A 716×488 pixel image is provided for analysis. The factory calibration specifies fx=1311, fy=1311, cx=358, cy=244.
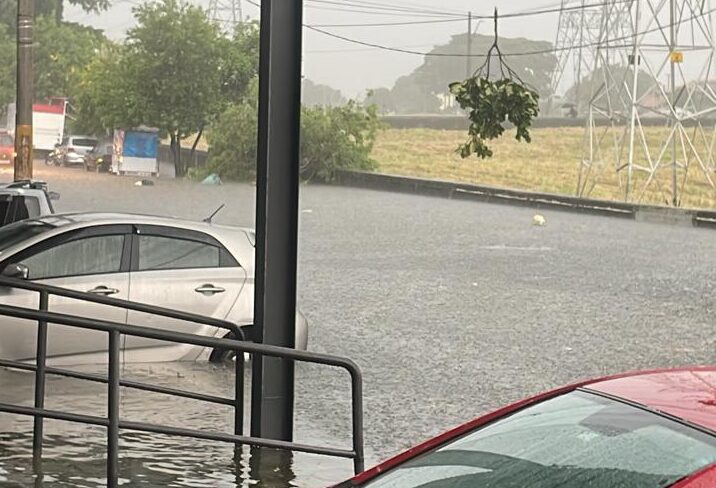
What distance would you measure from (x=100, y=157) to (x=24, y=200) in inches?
22.6

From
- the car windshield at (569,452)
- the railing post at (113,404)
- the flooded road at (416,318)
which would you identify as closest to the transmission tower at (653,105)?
the flooded road at (416,318)

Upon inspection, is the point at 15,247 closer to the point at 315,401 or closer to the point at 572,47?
the point at 315,401

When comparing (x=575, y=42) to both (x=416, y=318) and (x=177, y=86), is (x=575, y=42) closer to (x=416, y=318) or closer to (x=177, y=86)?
(x=416, y=318)

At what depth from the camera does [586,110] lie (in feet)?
19.5

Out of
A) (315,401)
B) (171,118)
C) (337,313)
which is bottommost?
(315,401)

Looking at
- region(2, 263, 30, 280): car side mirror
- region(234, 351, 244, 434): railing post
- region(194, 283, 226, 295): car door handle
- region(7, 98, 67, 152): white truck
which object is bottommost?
region(234, 351, 244, 434): railing post

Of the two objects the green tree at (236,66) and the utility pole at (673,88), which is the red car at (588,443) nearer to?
the utility pole at (673,88)

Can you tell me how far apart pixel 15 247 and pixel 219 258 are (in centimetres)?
118

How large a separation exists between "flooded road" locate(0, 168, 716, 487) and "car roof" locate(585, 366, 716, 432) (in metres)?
3.10

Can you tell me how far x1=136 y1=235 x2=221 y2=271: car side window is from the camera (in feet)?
22.4

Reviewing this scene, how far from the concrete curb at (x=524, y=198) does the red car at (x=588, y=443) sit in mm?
3050

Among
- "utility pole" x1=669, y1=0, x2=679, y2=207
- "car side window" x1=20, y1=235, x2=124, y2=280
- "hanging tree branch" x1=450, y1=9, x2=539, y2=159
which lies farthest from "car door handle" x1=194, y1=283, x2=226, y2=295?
"utility pole" x1=669, y1=0, x2=679, y2=207

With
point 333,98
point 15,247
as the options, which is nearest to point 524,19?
point 333,98

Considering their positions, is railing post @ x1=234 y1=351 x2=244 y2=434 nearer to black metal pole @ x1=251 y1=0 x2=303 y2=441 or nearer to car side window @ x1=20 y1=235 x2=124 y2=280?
black metal pole @ x1=251 y1=0 x2=303 y2=441
